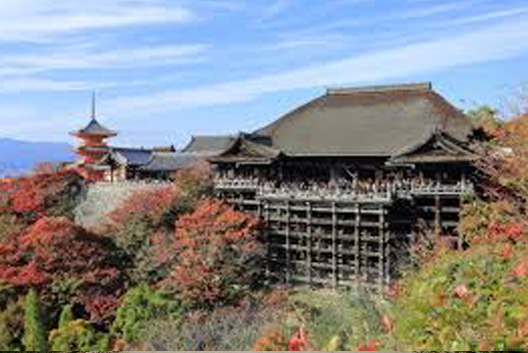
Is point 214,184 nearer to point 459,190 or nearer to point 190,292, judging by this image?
point 190,292

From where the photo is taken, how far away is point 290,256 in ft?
98.2

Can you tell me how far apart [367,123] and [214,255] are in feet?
32.5

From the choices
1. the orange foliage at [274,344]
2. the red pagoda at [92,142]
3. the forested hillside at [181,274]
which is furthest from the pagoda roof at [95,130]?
the orange foliage at [274,344]

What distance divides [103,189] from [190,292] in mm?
17133

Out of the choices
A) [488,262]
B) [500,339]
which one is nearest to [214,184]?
[488,262]

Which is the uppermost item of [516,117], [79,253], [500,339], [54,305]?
[516,117]

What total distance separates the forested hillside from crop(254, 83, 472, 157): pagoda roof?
7.77 feet

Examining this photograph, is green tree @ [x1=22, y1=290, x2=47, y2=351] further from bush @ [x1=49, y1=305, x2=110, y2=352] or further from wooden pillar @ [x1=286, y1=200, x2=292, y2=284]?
wooden pillar @ [x1=286, y1=200, x2=292, y2=284]

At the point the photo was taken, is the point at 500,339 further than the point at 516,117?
No

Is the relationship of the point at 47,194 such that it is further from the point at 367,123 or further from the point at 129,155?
the point at 367,123

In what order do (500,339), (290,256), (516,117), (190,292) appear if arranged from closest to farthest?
1. (500,339)
2. (516,117)
3. (190,292)
4. (290,256)

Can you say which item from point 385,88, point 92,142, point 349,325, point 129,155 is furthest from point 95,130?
point 349,325

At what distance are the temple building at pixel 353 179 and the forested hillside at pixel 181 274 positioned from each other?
105 cm

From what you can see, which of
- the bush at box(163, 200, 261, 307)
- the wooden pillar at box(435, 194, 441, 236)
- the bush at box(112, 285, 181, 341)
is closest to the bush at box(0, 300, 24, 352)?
the bush at box(112, 285, 181, 341)
